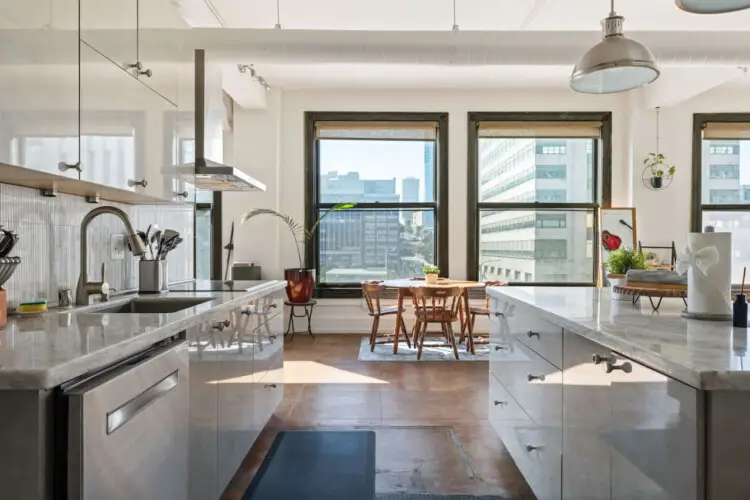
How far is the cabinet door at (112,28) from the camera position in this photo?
1844 millimetres

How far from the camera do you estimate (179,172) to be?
9.25ft

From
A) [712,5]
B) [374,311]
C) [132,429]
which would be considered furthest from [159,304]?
[374,311]

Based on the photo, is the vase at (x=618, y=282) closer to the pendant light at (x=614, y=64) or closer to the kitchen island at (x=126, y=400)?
the pendant light at (x=614, y=64)

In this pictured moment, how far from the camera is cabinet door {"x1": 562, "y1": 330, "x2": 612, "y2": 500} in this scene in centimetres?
148

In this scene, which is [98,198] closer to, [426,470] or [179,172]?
[179,172]

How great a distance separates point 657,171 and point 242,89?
16.7ft

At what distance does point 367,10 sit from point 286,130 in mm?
2392

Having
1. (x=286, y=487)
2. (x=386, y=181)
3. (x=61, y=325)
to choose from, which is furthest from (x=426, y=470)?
(x=386, y=181)

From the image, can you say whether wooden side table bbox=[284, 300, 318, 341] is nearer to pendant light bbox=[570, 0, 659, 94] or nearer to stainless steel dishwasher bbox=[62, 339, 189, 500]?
pendant light bbox=[570, 0, 659, 94]

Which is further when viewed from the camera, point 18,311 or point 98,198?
point 98,198

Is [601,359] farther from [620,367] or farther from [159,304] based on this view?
[159,304]

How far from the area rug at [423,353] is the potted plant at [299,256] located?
0.94 metres

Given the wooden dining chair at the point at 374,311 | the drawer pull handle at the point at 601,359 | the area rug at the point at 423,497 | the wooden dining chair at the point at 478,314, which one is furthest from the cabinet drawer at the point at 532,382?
the wooden dining chair at the point at 478,314

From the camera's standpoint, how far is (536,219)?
6520mm
